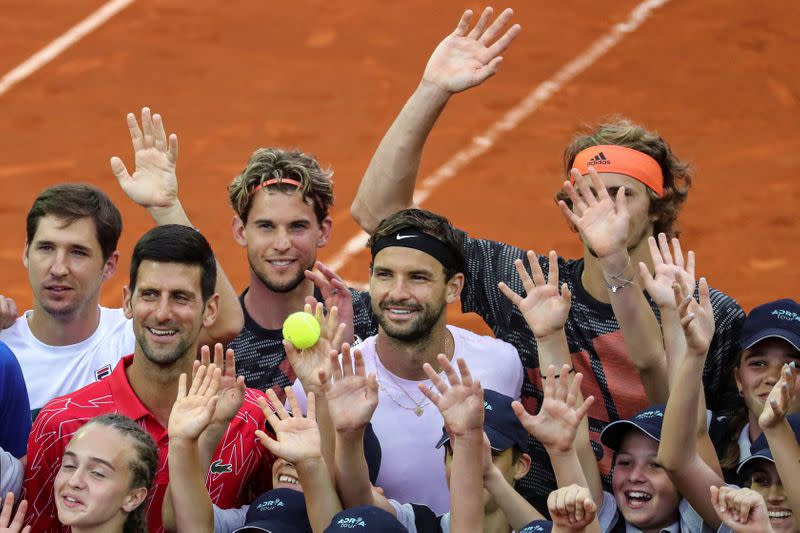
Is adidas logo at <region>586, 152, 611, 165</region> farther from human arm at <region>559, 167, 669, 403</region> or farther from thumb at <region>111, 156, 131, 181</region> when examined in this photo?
thumb at <region>111, 156, 131, 181</region>

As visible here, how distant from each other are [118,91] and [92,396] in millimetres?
7233

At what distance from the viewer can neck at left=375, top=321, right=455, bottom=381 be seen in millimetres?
8016

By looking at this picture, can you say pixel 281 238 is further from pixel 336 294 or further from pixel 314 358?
pixel 314 358

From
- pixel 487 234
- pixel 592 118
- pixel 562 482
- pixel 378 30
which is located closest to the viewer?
pixel 562 482

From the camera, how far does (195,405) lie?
23.7 feet

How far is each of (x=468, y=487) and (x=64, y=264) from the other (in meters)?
2.50

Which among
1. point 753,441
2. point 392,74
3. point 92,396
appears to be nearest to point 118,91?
point 392,74

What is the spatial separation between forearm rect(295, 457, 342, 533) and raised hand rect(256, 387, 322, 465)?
1.5 inches

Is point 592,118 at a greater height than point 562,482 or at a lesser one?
greater

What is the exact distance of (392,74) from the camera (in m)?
14.7

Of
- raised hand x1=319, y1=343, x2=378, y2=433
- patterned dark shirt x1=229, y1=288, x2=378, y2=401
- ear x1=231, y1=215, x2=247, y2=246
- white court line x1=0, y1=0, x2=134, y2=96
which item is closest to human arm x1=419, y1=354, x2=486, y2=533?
raised hand x1=319, y1=343, x2=378, y2=433

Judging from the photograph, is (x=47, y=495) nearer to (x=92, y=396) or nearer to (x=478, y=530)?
(x=92, y=396)

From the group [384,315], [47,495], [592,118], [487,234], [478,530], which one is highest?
[592,118]

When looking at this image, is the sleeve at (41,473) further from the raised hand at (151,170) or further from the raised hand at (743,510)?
the raised hand at (743,510)
